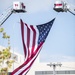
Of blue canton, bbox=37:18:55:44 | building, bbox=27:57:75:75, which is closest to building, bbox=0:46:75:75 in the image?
building, bbox=27:57:75:75

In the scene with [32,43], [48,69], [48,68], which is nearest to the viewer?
[32,43]

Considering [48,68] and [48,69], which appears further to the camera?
[48,68]

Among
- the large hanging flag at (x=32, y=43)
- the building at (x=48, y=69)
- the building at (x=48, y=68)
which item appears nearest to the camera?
the large hanging flag at (x=32, y=43)

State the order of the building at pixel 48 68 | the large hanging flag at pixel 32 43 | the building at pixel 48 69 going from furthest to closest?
1. the building at pixel 48 69
2. the building at pixel 48 68
3. the large hanging flag at pixel 32 43

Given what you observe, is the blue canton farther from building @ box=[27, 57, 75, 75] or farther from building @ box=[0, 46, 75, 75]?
building @ box=[27, 57, 75, 75]

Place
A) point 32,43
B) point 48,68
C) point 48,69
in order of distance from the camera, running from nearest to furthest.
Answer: point 32,43, point 48,69, point 48,68

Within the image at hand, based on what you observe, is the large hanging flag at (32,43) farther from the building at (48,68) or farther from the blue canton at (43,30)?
the building at (48,68)

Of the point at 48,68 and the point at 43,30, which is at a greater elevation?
the point at 43,30

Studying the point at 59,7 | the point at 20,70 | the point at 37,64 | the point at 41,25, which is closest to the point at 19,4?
the point at 59,7

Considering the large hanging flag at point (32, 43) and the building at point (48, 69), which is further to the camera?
the building at point (48, 69)

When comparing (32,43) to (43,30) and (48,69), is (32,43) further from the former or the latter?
(48,69)

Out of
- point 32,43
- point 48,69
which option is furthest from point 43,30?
point 48,69

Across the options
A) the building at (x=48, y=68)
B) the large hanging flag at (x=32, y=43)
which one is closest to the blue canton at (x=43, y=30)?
the large hanging flag at (x=32, y=43)

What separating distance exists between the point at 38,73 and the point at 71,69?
29.0 ft
